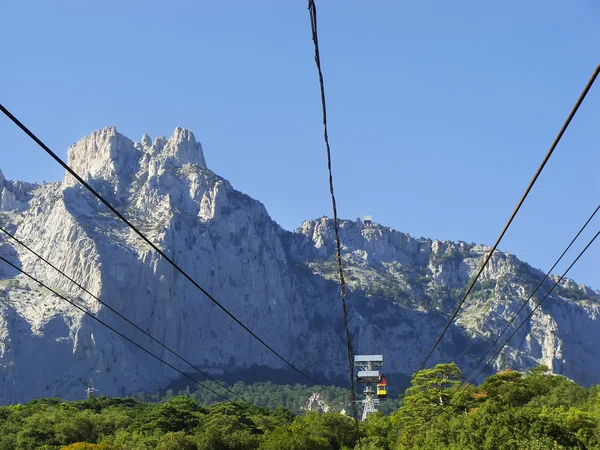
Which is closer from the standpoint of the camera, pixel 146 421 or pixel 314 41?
pixel 314 41

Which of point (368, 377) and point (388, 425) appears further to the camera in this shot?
point (368, 377)

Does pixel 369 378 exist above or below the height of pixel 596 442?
above

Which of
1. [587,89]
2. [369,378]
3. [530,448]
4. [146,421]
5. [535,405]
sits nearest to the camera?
[587,89]

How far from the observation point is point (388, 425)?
102m

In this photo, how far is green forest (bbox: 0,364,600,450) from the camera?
60250 millimetres

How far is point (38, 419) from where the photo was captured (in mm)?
92312

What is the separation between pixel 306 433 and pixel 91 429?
2512 cm

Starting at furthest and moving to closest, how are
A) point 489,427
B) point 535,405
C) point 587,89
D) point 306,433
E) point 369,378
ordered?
point 369,378
point 535,405
point 306,433
point 489,427
point 587,89

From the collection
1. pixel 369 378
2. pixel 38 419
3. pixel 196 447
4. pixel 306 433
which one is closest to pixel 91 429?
pixel 38 419

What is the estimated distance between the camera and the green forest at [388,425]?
60.2m

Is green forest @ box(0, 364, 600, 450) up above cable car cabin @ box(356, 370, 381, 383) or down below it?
below

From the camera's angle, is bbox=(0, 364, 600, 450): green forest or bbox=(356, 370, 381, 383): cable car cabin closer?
bbox=(0, 364, 600, 450): green forest

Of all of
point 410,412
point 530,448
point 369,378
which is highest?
point 369,378

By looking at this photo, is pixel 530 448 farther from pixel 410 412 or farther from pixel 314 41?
pixel 314 41
